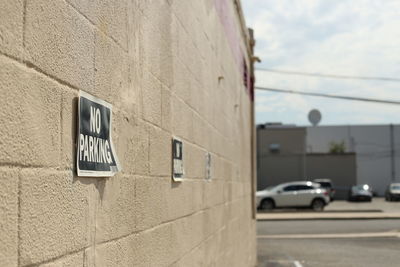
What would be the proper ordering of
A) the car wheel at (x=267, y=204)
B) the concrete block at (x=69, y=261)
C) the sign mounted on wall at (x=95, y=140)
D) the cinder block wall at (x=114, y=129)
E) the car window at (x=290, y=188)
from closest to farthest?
1. the cinder block wall at (x=114, y=129)
2. the concrete block at (x=69, y=261)
3. the sign mounted on wall at (x=95, y=140)
4. the car window at (x=290, y=188)
5. the car wheel at (x=267, y=204)

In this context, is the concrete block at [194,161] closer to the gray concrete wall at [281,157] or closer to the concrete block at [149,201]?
the concrete block at [149,201]

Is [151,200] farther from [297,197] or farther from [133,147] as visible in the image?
[297,197]

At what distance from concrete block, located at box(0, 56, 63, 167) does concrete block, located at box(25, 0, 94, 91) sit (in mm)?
77

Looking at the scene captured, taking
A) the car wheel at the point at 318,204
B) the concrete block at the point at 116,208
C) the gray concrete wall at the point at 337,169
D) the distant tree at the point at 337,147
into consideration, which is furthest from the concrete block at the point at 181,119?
the distant tree at the point at 337,147

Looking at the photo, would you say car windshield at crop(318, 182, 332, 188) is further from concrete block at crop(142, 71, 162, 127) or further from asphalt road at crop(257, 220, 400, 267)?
concrete block at crop(142, 71, 162, 127)

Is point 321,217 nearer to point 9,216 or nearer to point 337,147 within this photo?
point 9,216

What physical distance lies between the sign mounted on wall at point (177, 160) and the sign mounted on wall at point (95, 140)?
5.29 ft

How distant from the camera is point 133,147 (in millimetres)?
3715

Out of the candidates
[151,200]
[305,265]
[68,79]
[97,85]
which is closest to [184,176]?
[151,200]

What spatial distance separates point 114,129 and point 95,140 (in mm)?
343

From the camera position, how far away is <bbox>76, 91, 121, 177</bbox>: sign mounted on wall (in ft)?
9.10

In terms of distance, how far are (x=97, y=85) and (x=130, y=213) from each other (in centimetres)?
89

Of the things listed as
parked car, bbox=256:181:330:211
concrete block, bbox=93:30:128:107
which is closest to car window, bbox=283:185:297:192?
parked car, bbox=256:181:330:211

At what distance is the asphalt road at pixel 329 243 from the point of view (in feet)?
50.8
